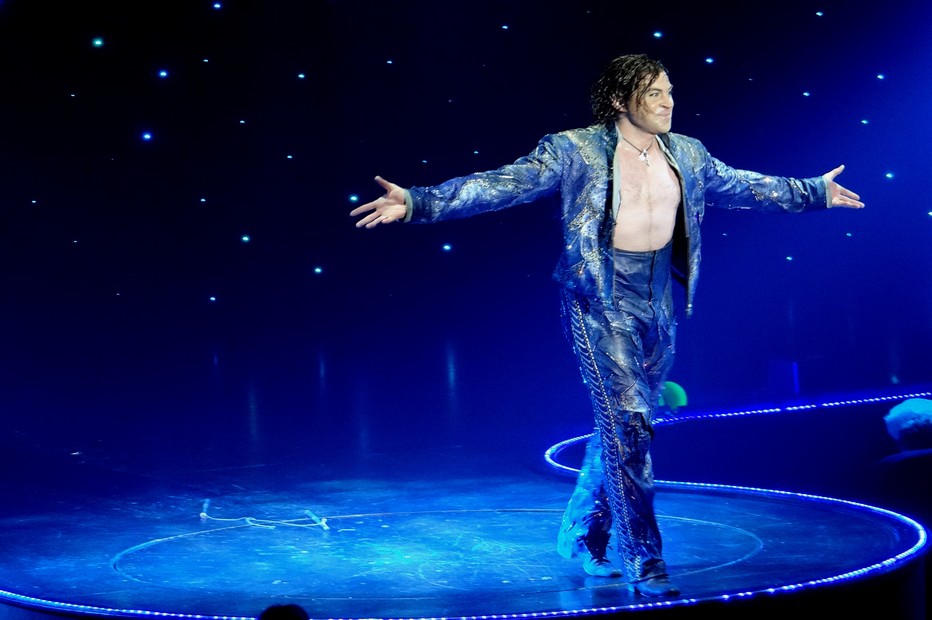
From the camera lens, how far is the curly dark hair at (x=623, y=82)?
3.13m

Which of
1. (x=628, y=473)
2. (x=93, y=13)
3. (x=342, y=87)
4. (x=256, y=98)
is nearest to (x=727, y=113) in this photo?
(x=342, y=87)

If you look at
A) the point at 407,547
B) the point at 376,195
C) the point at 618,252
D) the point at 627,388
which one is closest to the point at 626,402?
the point at 627,388

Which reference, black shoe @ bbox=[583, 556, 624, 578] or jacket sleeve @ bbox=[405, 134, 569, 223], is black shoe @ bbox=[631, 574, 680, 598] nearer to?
black shoe @ bbox=[583, 556, 624, 578]

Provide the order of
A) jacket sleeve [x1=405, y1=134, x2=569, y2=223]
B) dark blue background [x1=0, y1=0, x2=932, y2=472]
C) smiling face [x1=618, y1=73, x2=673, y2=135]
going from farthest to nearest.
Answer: dark blue background [x1=0, y1=0, x2=932, y2=472] < smiling face [x1=618, y1=73, x2=673, y2=135] < jacket sleeve [x1=405, y1=134, x2=569, y2=223]

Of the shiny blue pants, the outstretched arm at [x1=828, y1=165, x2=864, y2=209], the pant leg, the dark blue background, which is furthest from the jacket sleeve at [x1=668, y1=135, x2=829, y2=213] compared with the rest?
the dark blue background

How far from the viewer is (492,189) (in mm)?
3008

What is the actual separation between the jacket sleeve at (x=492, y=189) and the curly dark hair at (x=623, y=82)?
20 centimetres

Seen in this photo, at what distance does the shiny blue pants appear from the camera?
9.85 feet

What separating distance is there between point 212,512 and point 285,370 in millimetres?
4684

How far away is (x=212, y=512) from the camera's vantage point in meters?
4.37

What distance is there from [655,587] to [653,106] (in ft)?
4.20

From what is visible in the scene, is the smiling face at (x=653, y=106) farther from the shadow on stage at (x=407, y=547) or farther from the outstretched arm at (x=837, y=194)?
the shadow on stage at (x=407, y=547)

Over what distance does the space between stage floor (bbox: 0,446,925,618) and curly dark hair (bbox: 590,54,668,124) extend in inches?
50.9

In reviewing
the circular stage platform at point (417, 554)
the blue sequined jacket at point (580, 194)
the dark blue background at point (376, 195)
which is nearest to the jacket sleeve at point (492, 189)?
the blue sequined jacket at point (580, 194)
